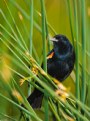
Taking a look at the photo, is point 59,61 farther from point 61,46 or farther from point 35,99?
point 35,99

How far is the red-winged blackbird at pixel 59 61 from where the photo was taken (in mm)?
2645

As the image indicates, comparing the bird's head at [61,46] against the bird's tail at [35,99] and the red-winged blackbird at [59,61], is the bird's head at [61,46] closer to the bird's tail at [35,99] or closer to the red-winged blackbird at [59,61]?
the red-winged blackbird at [59,61]

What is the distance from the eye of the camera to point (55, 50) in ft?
8.90

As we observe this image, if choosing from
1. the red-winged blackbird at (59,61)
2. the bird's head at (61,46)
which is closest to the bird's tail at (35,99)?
the red-winged blackbird at (59,61)

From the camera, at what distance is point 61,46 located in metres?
2.73

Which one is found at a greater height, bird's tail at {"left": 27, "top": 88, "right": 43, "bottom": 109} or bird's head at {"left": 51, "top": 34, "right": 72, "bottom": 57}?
bird's head at {"left": 51, "top": 34, "right": 72, "bottom": 57}

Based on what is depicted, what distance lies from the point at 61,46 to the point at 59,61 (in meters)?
0.11

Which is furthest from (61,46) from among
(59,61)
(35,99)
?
(35,99)

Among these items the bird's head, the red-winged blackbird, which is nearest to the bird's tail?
the red-winged blackbird

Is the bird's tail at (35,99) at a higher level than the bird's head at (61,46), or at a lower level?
lower

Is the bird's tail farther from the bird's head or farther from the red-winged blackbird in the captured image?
the bird's head

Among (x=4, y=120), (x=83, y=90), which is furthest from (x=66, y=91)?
(x=4, y=120)

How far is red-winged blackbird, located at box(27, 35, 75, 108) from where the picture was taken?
2.64 metres

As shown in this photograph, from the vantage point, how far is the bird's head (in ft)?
8.82
